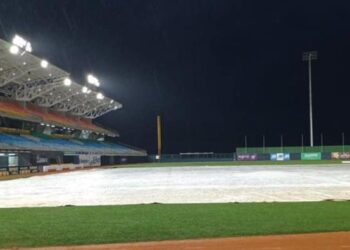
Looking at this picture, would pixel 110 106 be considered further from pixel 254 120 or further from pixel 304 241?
pixel 304 241

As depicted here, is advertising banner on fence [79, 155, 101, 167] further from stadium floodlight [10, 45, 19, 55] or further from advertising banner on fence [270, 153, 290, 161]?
advertising banner on fence [270, 153, 290, 161]

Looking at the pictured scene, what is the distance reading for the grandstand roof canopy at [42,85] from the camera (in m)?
52.7

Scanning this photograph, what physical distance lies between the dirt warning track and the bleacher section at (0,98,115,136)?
4881 centimetres

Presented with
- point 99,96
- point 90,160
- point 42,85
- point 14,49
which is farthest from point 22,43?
point 99,96

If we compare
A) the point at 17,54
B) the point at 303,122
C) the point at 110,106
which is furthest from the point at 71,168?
the point at 303,122

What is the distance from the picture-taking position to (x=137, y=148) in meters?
A: 111

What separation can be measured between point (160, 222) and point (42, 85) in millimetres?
56191

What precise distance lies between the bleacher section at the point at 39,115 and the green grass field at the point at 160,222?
145ft

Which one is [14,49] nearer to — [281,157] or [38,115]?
[38,115]

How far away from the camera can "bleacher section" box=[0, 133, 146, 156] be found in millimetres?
54394

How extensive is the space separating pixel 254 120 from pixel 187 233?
109m

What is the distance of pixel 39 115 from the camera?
226 ft

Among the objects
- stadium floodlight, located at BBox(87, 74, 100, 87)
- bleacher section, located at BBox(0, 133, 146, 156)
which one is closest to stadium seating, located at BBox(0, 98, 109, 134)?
bleacher section, located at BBox(0, 133, 146, 156)

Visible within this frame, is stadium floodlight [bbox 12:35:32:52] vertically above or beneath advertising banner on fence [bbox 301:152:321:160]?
above
